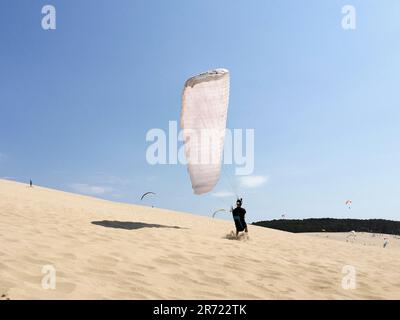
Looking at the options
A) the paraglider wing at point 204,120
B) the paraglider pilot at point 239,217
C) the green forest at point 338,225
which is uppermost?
the paraglider wing at point 204,120

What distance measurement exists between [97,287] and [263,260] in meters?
5.10

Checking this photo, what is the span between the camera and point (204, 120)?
14.8 meters

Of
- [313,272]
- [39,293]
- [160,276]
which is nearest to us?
[39,293]

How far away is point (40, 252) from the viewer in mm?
7438

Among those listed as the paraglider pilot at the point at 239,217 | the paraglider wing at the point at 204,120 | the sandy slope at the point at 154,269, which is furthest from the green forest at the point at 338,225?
the sandy slope at the point at 154,269

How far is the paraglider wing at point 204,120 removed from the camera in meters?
14.5

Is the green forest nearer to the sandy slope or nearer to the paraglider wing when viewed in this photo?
the paraglider wing

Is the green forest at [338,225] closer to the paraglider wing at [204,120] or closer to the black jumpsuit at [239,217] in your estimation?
the black jumpsuit at [239,217]

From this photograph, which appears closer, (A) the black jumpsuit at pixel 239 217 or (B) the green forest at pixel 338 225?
(A) the black jumpsuit at pixel 239 217

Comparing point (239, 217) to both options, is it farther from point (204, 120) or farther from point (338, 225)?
point (338, 225)

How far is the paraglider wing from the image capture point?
14539 mm
